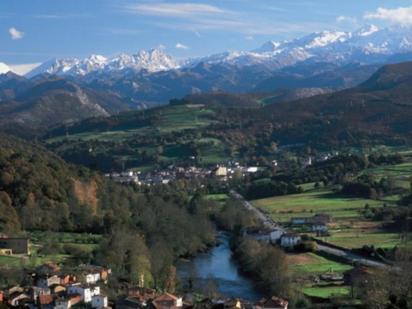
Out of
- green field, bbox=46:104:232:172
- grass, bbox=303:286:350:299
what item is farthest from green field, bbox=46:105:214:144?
grass, bbox=303:286:350:299

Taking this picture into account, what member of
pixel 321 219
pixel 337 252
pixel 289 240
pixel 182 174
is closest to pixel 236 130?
pixel 182 174

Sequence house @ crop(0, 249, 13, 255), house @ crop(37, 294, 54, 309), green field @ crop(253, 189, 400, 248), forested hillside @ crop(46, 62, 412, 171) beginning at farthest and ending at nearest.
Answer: forested hillside @ crop(46, 62, 412, 171), green field @ crop(253, 189, 400, 248), house @ crop(0, 249, 13, 255), house @ crop(37, 294, 54, 309)

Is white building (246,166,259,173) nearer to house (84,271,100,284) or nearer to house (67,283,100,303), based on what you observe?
house (84,271,100,284)

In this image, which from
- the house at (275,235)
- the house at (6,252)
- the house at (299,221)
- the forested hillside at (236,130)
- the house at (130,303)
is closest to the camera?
the house at (130,303)

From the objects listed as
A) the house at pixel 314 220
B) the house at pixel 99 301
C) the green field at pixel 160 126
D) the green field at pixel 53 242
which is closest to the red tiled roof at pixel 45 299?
the house at pixel 99 301

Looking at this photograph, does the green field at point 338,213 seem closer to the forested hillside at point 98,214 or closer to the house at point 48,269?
the forested hillside at point 98,214

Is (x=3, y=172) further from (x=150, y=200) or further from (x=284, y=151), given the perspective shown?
(x=284, y=151)
